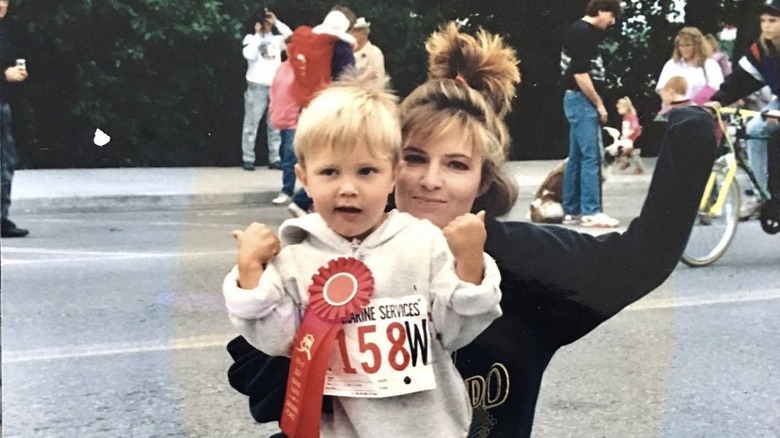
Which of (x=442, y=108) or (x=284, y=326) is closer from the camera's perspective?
(x=284, y=326)

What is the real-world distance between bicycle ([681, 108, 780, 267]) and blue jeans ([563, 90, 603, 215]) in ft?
0.50

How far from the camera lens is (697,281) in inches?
73.9

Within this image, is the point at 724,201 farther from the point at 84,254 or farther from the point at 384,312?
the point at 84,254

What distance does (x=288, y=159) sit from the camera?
1.48 metres

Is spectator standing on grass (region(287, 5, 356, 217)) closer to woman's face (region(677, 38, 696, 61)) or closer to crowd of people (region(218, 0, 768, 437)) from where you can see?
crowd of people (region(218, 0, 768, 437))

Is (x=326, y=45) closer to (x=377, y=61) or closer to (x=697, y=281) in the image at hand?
(x=377, y=61)

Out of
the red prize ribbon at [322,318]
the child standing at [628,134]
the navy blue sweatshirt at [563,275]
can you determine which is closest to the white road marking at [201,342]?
the navy blue sweatshirt at [563,275]

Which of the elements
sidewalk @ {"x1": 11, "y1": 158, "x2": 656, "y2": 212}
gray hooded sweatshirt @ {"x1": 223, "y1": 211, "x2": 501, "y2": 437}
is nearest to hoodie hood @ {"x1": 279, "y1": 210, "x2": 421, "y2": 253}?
gray hooded sweatshirt @ {"x1": 223, "y1": 211, "x2": 501, "y2": 437}

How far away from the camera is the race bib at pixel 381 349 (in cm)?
137

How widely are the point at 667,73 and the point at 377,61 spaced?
0.40 m

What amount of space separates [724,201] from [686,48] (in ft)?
0.83

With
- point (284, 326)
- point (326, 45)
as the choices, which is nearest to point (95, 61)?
point (326, 45)

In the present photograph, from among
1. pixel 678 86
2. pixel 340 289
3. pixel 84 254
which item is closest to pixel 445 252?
pixel 340 289

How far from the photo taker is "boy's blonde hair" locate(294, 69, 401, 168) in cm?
136
